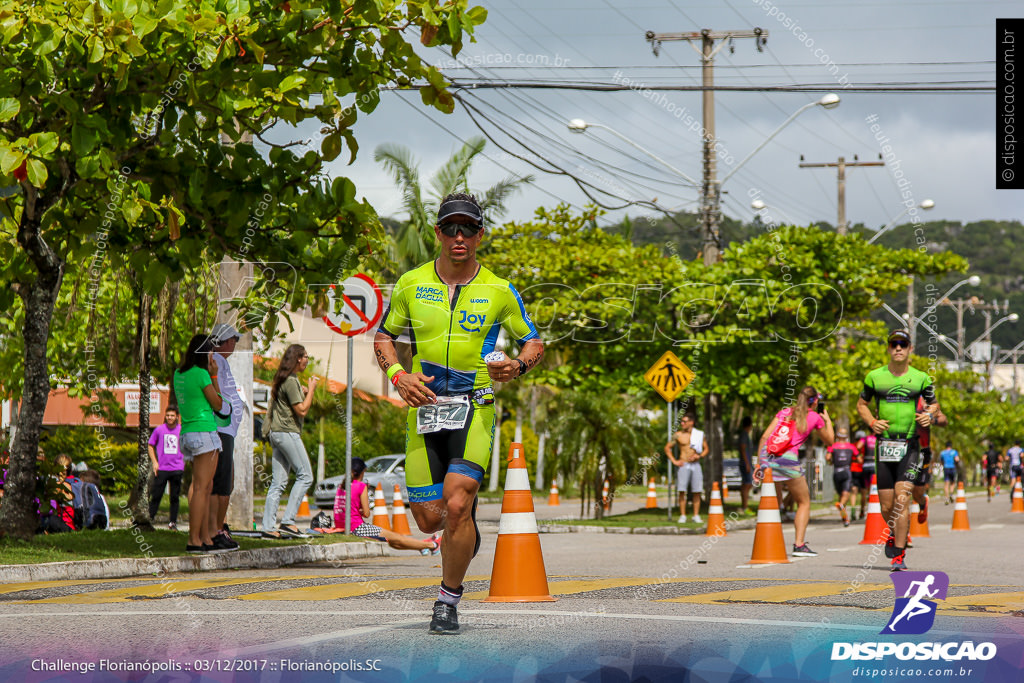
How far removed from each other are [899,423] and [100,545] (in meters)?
7.06

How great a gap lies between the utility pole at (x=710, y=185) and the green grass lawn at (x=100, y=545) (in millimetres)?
12303

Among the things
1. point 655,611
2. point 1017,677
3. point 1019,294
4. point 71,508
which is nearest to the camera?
point 1017,677

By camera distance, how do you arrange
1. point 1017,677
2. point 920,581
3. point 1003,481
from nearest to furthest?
point 1017,677 → point 920,581 → point 1003,481

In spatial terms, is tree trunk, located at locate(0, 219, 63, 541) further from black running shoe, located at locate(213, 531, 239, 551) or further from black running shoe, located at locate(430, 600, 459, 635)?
black running shoe, located at locate(430, 600, 459, 635)

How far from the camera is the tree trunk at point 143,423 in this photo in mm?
15203

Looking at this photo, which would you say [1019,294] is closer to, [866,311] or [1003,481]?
[1003,481]

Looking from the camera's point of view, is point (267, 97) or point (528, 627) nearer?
point (528, 627)

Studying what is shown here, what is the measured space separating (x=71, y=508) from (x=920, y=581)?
10956mm

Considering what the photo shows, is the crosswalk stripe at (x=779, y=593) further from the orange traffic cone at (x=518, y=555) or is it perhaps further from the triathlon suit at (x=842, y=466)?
the triathlon suit at (x=842, y=466)

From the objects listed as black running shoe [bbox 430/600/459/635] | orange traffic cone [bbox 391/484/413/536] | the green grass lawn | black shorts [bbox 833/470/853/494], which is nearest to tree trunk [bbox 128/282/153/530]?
the green grass lawn

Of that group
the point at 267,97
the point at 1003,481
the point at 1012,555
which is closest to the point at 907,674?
the point at 267,97

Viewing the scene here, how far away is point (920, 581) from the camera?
18.3 feet

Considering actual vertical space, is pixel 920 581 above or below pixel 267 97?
below

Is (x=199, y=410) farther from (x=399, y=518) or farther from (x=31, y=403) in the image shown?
(x=399, y=518)
